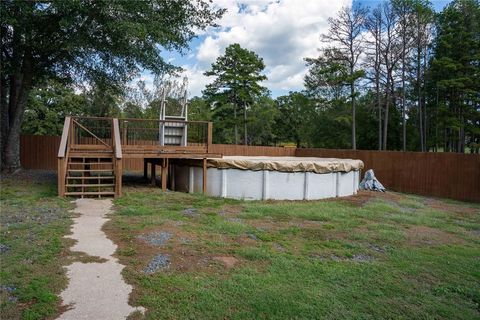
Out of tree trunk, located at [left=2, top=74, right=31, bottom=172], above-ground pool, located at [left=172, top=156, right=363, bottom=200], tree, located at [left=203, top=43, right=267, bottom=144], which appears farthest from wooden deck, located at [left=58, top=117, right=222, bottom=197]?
tree, located at [left=203, top=43, right=267, bottom=144]

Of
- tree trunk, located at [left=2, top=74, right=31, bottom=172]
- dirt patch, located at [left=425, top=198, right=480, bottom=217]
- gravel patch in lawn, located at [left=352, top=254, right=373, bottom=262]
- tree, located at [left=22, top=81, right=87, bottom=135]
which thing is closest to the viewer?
gravel patch in lawn, located at [left=352, top=254, right=373, bottom=262]

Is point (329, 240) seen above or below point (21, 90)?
below

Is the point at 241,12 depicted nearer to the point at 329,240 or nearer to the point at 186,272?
the point at 329,240

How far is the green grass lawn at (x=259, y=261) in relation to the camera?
128 inches

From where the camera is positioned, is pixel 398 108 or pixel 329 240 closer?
pixel 329 240

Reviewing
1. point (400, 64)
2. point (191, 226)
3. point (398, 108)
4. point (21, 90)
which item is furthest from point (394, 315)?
point (398, 108)

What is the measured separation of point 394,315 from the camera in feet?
10.6

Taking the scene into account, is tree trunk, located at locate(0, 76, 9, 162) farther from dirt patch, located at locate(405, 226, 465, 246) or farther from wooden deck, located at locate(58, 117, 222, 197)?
dirt patch, located at locate(405, 226, 465, 246)

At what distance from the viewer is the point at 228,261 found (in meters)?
4.40

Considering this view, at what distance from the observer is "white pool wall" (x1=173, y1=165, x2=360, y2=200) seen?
384 inches

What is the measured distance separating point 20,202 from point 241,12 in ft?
29.9

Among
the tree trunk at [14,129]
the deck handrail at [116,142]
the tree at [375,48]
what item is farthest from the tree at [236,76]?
the deck handrail at [116,142]

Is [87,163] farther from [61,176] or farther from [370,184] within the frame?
[370,184]

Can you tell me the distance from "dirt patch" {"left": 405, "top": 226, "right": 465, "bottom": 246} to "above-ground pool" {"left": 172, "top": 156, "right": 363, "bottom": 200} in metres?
3.49
